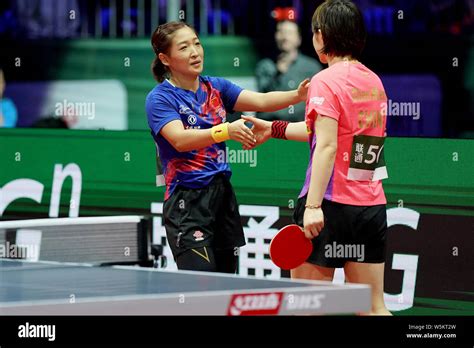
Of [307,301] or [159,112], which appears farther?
[159,112]

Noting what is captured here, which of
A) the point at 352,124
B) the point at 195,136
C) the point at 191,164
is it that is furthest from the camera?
the point at 191,164

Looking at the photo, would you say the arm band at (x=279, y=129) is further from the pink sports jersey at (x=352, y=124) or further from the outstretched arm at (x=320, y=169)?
the outstretched arm at (x=320, y=169)

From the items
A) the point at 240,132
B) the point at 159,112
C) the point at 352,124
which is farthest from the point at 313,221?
the point at 159,112

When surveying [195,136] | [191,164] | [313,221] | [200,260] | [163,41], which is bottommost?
[200,260]

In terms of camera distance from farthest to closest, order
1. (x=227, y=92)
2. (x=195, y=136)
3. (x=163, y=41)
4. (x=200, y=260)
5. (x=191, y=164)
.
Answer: (x=227, y=92), (x=163, y=41), (x=191, y=164), (x=200, y=260), (x=195, y=136)

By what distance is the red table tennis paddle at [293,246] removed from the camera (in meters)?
5.78

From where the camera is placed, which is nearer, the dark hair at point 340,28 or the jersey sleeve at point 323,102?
the jersey sleeve at point 323,102

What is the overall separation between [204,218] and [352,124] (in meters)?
0.99

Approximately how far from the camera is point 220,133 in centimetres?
608

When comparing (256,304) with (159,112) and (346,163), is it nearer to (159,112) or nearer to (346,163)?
(346,163)

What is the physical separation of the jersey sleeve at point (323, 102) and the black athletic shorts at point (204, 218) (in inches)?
32.8

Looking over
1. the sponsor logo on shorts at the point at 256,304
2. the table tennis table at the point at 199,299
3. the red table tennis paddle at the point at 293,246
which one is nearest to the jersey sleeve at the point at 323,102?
the red table tennis paddle at the point at 293,246

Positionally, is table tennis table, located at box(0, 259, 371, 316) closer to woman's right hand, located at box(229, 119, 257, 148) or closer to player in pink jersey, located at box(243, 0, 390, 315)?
player in pink jersey, located at box(243, 0, 390, 315)
